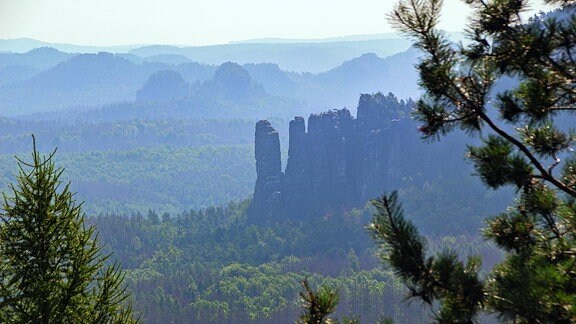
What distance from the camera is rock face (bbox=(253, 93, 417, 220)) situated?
99.8 metres

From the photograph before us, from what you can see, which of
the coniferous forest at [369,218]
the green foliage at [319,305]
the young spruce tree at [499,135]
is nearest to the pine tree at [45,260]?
the coniferous forest at [369,218]

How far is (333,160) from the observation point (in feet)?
342

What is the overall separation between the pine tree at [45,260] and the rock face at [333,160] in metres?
89.5

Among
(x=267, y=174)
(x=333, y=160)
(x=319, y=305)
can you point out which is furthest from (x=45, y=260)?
(x=333, y=160)

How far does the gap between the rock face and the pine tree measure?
89522 mm

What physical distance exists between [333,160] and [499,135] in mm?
96849

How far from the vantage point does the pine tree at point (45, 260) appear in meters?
8.03

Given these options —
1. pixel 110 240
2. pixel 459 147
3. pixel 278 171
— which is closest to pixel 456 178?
pixel 459 147

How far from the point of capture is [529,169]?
7426 mm

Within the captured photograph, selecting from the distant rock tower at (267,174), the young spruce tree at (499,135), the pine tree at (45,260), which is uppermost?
the young spruce tree at (499,135)

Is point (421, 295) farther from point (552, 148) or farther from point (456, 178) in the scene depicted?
point (456, 178)

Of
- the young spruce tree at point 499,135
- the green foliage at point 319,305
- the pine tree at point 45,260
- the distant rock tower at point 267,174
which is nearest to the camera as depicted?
the green foliage at point 319,305

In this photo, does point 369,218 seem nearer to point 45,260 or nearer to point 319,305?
point 45,260

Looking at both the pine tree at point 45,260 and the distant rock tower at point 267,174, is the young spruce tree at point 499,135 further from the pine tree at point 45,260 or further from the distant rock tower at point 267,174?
the distant rock tower at point 267,174
